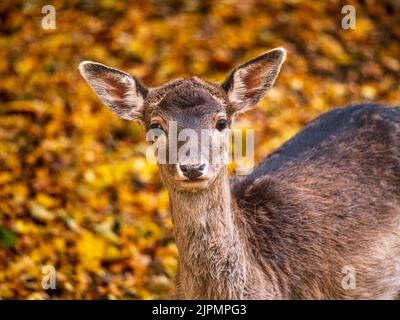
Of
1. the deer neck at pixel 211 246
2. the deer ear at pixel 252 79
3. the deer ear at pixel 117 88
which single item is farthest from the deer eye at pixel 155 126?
the deer ear at pixel 252 79

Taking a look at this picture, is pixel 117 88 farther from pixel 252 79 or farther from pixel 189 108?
pixel 252 79

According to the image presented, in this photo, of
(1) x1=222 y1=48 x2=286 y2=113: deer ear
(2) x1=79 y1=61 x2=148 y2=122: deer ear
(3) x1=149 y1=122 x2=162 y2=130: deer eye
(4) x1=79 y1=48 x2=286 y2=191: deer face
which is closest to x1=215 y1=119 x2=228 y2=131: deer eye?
(4) x1=79 y1=48 x2=286 y2=191: deer face

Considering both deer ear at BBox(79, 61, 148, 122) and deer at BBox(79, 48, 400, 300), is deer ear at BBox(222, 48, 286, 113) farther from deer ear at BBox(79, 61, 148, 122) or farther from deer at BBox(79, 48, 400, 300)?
deer ear at BBox(79, 61, 148, 122)

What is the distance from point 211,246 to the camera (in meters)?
5.44

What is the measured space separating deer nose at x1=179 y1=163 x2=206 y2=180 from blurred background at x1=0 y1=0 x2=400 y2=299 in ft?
7.65

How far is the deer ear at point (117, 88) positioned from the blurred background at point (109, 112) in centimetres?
204

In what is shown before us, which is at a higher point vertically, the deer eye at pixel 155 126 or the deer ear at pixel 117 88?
the deer ear at pixel 117 88

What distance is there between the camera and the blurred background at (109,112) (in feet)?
25.0

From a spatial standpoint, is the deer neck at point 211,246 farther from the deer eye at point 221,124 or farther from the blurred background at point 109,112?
the blurred background at point 109,112

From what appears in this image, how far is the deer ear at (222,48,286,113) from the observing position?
5605mm

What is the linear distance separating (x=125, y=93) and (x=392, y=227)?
6.92ft
